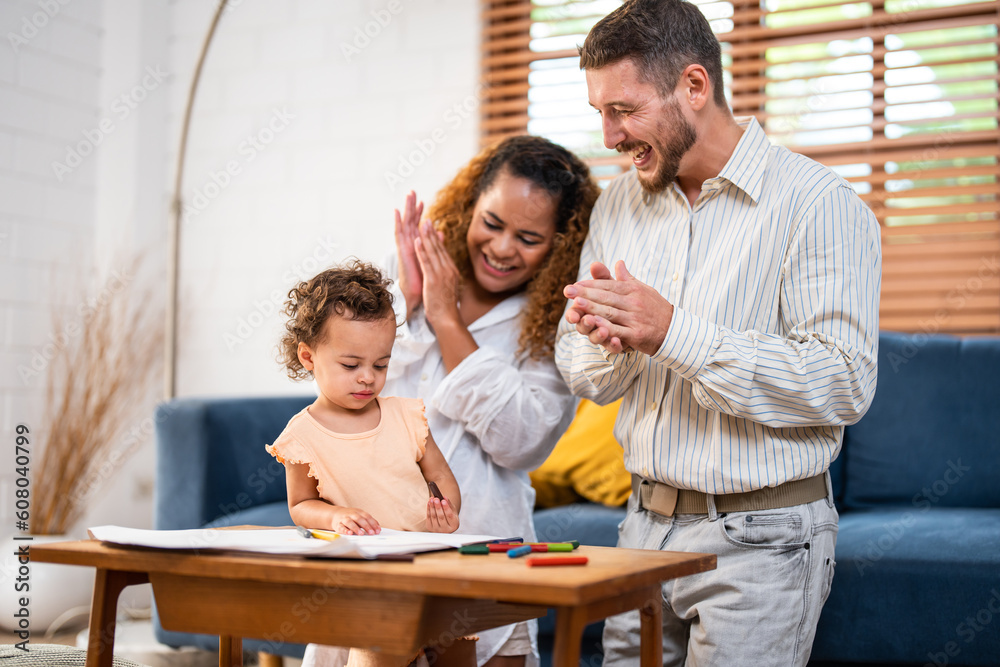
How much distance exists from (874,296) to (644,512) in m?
→ 0.46

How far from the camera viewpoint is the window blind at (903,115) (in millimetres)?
2805

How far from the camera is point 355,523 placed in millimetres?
1163

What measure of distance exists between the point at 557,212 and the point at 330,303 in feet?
1.69

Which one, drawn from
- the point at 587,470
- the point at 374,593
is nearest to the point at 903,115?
the point at 587,470

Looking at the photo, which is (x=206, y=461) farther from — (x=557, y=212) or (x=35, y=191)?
(x=35, y=191)

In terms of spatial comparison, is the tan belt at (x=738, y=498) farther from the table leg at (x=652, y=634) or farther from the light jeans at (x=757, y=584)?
the table leg at (x=652, y=634)

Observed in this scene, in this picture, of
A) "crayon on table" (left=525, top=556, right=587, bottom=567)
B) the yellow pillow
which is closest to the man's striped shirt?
"crayon on table" (left=525, top=556, right=587, bottom=567)

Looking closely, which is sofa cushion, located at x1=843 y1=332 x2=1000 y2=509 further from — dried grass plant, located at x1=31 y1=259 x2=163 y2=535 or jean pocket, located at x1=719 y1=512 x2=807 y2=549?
dried grass plant, located at x1=31 y1=259 x2=163 y2=535

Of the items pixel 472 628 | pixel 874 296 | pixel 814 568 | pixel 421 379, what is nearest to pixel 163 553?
pixel 472 628

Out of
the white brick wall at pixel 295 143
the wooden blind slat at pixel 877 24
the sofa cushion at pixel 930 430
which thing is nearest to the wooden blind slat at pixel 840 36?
the wooden blind slat at pixel 877 24

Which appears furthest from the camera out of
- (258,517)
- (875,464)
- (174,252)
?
(174,252)

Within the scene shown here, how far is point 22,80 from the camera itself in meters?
3.21

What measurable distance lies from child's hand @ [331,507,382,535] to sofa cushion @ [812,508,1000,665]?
1129 mm

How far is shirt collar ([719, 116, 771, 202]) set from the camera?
134cm
